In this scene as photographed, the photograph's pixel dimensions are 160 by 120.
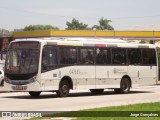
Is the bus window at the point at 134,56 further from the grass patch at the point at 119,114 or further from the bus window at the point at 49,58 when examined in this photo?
the grass patch at the point at 119,114

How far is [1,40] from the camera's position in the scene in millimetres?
50406

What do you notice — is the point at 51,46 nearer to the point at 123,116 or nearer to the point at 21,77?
the point at 21,77

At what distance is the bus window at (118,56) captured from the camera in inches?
1128

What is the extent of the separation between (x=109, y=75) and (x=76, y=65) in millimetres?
2766

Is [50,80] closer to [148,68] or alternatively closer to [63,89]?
[63,89]

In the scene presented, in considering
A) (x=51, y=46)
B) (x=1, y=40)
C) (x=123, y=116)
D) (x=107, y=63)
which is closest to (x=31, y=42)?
(x=51, y=46)

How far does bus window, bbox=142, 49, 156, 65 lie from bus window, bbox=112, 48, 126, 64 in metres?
1.71

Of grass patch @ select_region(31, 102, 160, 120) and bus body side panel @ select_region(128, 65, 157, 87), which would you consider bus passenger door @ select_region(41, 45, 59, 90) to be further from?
grass patch @ select_region(31, 102, 160, 120)

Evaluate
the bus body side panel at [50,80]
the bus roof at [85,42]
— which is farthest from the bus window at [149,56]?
the bus body side panel at [50,80]

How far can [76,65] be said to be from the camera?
26.2 meters

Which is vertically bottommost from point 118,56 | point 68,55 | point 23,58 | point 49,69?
point 49,69

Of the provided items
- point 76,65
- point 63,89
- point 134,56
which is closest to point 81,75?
point 76,65

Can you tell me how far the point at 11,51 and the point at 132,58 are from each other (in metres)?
7.78

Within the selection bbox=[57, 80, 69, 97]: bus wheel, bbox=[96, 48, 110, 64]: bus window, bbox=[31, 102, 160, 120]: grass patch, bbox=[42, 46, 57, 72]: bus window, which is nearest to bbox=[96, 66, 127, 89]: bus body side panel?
bbox=[96, 48, 110, 64]: bus window
